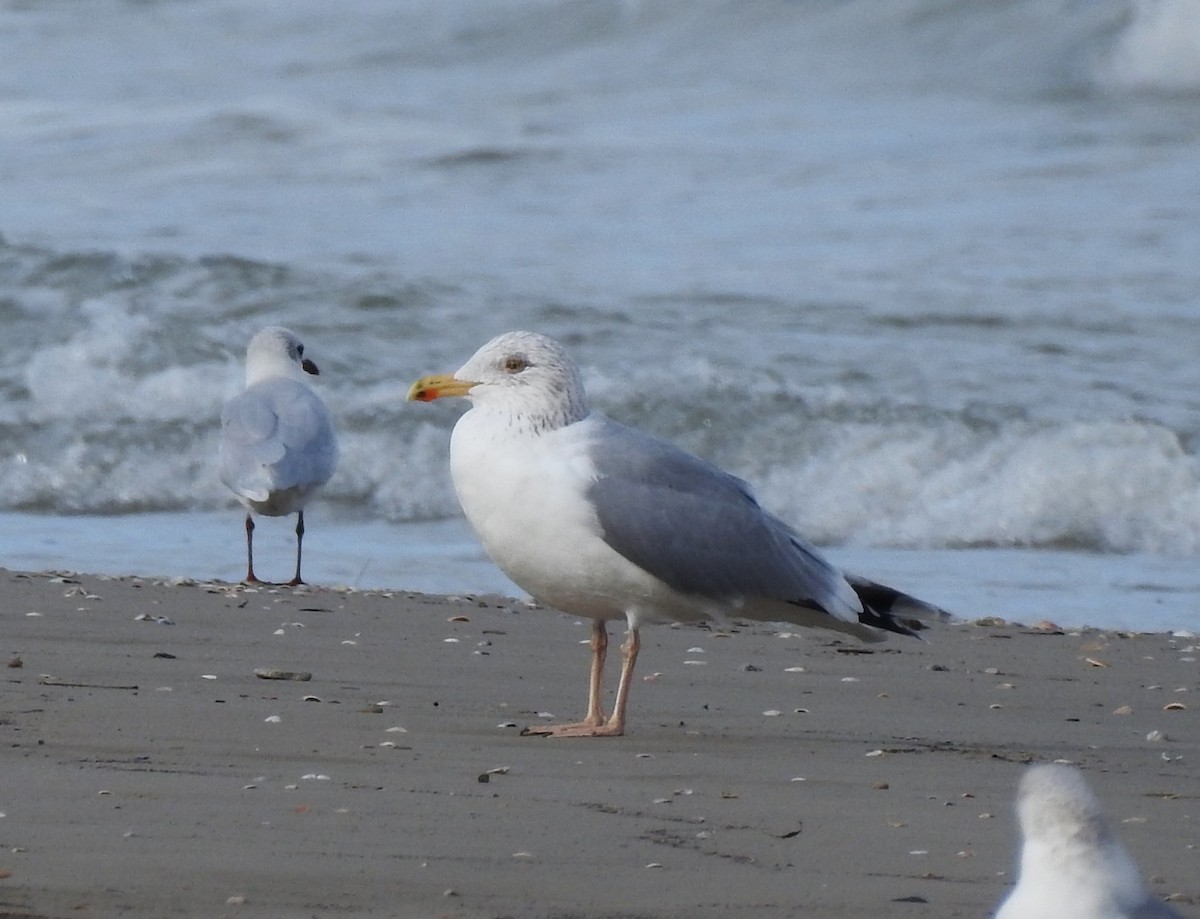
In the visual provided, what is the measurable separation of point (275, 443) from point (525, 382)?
10.3ft

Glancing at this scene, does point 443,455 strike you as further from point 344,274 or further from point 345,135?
point 345,135

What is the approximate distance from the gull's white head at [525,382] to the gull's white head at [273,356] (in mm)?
3935

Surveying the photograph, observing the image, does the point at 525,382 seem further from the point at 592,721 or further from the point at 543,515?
the point at 592,721

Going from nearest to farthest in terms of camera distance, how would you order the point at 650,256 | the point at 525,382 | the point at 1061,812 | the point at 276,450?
the point at 1061,812 → the point at 525,382 → the point at 276,450 → the point at 650,256

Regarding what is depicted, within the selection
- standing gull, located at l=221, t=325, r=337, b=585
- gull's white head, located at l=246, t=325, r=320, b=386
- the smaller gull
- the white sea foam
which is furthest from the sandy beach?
the white sea foam

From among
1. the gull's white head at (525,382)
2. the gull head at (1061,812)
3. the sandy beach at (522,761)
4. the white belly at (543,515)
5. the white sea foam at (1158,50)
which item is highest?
the white sea foam at (1158,50)

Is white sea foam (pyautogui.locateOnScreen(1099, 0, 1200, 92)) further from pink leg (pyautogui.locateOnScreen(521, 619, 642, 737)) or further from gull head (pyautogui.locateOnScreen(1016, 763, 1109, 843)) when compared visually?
gull head (pyautogui.locateOnScreen(1016, 763, 1109, 843))

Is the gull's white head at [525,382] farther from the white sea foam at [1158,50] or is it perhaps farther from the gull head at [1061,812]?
the white sea foam at [1158,50]

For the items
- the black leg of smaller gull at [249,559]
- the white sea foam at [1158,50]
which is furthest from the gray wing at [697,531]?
the white sea foam at [1158,50]

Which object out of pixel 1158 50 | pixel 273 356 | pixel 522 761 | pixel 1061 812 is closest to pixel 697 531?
pixel 522 761

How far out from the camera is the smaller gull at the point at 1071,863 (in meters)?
2.16

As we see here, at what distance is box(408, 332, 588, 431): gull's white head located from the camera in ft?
15.5

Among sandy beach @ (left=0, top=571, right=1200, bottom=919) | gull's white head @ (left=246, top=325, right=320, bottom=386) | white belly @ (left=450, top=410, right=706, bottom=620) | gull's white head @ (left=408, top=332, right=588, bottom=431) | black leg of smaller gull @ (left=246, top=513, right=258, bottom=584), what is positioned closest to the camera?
sandy beach @ (left=0, top=571, right=1200, bottom=919)

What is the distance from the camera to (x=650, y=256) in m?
14.6
